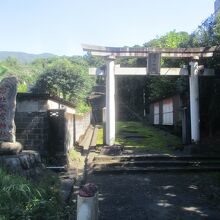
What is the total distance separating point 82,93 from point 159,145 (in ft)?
75.8

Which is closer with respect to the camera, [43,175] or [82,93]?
[43,175]

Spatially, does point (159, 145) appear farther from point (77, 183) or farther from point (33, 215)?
point (33, 215)

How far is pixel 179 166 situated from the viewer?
1208 centimetres

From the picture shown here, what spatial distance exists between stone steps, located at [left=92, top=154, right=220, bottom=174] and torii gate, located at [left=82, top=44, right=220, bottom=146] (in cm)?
189

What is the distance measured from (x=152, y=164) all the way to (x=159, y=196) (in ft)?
12.2

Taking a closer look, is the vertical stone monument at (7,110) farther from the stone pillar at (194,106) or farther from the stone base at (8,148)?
the stone pillar at (194,106)

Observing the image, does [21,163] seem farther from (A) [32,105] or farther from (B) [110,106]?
(B) [110,106]

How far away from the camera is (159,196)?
27.6 feet

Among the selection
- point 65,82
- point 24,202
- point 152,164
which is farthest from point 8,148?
point 65,82

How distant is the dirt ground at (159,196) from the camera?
6980mm

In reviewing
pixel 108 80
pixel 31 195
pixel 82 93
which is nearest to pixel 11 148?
pixel 31 195

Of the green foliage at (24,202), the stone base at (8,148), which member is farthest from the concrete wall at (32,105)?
the green foliage at (24,202)

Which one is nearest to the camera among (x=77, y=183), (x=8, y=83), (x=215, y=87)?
(x=8, y=83)

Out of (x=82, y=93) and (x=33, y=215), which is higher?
(x=82, y=93)
